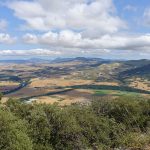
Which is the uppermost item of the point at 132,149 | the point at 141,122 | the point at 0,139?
the point at 132,149

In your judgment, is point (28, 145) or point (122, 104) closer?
point (28, 145)

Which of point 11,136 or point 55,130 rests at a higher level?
point 11,136

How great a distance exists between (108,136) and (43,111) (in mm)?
16545

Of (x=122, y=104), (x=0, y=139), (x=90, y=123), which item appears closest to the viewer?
(x=0, y=139)

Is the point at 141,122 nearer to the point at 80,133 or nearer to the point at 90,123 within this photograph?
the point at 90,123

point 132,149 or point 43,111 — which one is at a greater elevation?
point 132,149

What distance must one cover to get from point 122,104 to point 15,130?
161 ft

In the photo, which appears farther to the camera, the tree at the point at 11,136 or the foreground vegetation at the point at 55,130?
the foreground vegetation at the point at 55,130

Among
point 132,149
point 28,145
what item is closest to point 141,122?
point 28,145

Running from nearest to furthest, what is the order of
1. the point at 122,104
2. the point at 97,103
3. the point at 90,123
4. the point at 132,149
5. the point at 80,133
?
the point at 132,149
the point at 80,133
the point at 90,123
the point at 122,104
the point at 97,103

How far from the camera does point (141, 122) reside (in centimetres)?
9138

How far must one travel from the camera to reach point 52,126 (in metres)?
69.9

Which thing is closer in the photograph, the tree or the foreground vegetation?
the tree

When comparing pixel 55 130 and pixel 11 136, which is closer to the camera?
pixel 11 136
